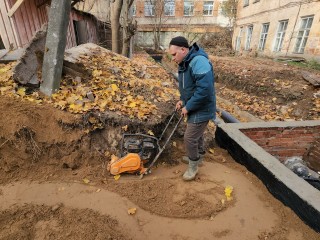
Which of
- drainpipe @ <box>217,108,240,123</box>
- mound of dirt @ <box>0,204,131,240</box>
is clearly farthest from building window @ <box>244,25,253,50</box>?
mound of dirt @ <box>0,204,131,240</box>

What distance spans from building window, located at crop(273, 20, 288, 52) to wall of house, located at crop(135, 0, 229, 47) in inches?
535

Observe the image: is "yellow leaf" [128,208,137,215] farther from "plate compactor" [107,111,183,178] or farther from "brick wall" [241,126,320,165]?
"brick wall" [241,126,320,165]

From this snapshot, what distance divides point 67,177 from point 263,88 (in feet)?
28.0

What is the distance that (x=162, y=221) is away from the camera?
2770 mm

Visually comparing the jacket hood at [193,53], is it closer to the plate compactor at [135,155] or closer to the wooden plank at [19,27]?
the plate compactor at [135,155]

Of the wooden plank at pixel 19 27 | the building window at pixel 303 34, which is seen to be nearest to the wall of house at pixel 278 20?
the building window at pixel 303 34

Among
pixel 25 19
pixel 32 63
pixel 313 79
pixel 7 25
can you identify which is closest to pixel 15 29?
pixel 7 25

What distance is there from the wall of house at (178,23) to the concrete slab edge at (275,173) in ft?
87.4

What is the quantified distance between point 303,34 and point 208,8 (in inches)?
759

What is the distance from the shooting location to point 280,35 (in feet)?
51.6

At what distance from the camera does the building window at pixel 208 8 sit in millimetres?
29706

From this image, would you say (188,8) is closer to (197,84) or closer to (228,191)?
(197,84)

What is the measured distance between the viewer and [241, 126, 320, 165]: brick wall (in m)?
4.25

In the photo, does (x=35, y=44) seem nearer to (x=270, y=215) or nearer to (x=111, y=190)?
(x=111, y=190)
